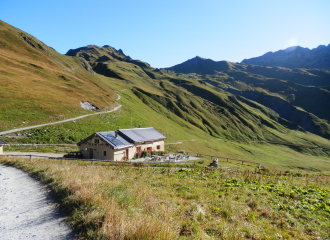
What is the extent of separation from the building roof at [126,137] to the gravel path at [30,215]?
27.7 meters

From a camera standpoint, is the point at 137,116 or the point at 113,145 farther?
the point at 137,116

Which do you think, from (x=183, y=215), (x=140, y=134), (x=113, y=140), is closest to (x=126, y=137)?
(x=113, y=140)

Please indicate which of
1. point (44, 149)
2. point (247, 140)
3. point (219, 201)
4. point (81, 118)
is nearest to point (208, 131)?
point (247, 140)

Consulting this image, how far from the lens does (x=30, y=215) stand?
822cm

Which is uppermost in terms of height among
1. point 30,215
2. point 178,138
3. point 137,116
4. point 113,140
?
point 137,116

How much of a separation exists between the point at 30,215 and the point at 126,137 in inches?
1461

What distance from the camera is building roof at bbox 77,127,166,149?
4028 cm

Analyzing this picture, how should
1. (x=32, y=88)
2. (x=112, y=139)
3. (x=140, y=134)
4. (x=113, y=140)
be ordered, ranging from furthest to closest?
(x=32, y=88)
(x=140, y=134)
(x=112, y=139)
(x=113, y=140)

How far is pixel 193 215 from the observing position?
334 inches

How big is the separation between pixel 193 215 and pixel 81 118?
64839 mm

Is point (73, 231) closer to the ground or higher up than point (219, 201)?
higher up

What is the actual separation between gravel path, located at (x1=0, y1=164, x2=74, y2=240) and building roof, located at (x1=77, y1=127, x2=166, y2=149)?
2771 cm

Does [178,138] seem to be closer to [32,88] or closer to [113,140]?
[113,140]

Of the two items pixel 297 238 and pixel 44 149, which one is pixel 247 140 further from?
pixel 297 238
